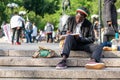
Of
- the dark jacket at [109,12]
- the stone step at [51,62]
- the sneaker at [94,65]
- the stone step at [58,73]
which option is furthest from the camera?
the dark jacket at [109,12]

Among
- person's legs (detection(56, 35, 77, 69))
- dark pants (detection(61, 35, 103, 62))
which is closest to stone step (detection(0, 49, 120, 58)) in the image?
dark pants (detection(61, 35, 103, 62))

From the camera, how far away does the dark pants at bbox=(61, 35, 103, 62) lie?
8.34 meters

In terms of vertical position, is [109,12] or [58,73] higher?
[109,12]

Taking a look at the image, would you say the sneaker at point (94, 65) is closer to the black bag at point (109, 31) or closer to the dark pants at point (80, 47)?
the dark pants at point (80, 47)

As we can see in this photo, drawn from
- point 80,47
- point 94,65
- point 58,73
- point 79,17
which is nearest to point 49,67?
point 58,73

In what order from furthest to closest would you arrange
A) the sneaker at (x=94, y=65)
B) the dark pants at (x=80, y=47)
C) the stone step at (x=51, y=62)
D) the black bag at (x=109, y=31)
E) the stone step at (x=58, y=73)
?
the black bag at (x=109, y=31) < the stone step at (x=51, y=62) < the dark pants at (x=80, y=47) < the sneaker at (x=94, y=65) < the stone step at (x=58, y=73)

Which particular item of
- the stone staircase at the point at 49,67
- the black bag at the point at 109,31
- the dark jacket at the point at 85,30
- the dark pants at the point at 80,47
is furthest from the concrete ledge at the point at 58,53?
the black bag at the point at 109,31

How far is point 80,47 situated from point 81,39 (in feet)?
0.92

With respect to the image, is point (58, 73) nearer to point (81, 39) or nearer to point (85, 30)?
point (81, 39)

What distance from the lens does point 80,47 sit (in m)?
8.98

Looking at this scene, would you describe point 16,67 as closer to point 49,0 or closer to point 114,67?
point 114,67

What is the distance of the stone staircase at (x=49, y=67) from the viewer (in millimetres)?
8023

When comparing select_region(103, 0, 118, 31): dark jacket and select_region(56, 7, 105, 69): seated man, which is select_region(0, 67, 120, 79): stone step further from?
select_region(103, 0, 118, 31): dark jacket

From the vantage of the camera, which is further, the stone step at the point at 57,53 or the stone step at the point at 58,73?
the stone step at the point at 57,53
